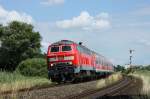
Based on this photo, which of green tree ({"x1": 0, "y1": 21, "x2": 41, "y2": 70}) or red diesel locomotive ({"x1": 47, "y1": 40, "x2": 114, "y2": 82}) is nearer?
red diesel locomotive ({"x1": 47, "y1": 40, "x2": 114, "y2": 82})

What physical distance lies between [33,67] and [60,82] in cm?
942

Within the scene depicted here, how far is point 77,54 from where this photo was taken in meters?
34.4

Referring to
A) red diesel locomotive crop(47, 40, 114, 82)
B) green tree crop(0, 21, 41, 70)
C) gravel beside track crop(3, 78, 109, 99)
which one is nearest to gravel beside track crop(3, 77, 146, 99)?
gravel beside track crop(3, 78, 109, 99)

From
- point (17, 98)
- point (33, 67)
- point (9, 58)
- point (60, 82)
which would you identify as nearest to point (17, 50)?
point (9, 58)

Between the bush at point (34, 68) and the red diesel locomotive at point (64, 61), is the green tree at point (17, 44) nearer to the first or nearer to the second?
the bush at point (34, 68)

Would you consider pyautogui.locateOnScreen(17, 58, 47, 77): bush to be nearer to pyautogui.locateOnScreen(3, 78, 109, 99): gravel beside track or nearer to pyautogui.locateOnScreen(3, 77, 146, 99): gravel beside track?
pyautogui.locateOnScreen(3, 77, 146, 99): gravel beside track

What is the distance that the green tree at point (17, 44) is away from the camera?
7731cm

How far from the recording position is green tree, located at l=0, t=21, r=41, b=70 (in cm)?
7731

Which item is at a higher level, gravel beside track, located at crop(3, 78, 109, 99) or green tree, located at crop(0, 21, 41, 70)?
green tree, located at crop(0, 21, 41, 70)

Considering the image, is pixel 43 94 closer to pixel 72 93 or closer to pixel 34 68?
pixel 72 93

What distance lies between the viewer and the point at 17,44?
3120 inches

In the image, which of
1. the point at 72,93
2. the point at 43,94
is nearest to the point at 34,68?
the point at 72,93

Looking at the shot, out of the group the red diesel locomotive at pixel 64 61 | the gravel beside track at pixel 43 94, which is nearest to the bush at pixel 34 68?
A: the red diesel locomotive at pixel 64 61

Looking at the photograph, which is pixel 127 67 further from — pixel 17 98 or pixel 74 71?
pixel 17 98
